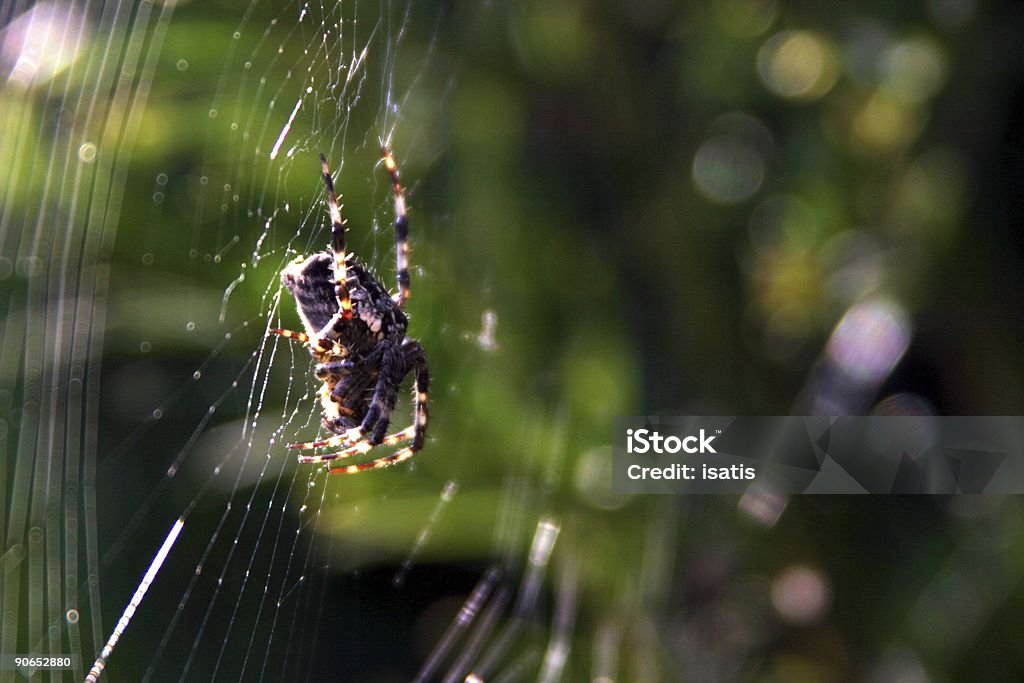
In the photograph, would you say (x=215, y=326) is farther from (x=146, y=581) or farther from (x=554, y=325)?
(x=554, y=325)

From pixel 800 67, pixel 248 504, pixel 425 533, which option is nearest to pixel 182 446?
pixel 248 504

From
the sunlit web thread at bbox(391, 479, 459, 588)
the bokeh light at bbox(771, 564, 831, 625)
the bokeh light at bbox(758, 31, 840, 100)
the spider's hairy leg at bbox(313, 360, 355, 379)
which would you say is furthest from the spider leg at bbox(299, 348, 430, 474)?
the bokeh light at bbox(758, 31, 840, 100)

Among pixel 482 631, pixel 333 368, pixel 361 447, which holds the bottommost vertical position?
pixel 482 631

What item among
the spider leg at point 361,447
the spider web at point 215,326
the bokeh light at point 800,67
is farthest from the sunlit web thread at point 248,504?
the bokeh light at point 800,67

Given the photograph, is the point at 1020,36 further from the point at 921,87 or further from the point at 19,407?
the point at 19,407

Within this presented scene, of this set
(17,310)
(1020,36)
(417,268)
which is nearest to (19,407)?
(17,310)

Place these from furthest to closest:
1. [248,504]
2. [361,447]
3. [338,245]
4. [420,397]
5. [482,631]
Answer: [482,631] → [248,504] → [420,397] → [361,447] → [338,245]
